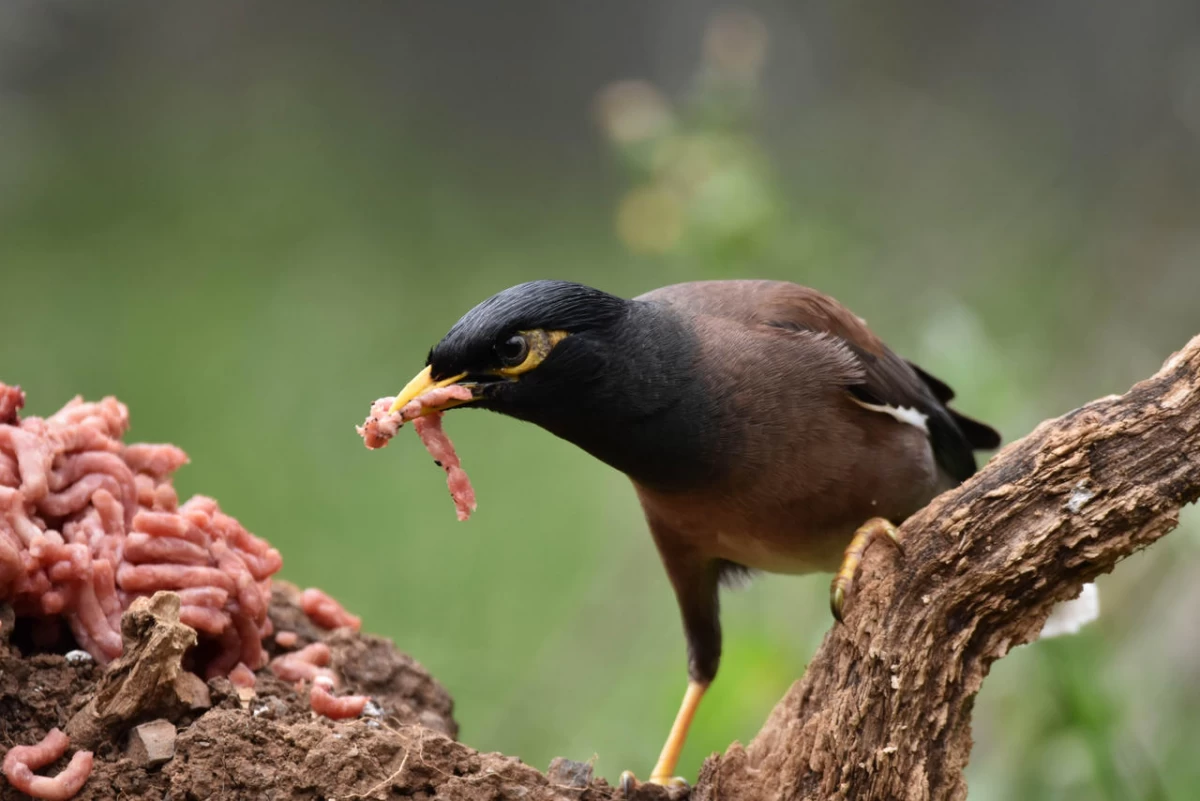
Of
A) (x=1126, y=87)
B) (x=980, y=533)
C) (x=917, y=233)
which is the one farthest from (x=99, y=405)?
(x=1126, y=87)

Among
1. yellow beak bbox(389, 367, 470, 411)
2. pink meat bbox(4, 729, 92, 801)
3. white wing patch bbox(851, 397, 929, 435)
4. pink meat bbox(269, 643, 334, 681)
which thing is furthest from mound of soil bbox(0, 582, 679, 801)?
white wing patch bbox(851, 397, 929, 435)

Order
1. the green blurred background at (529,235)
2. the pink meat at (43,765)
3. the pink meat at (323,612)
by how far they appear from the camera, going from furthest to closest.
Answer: the green blurred background at (529,235), the pink meat at (323,612), the pink meat at (43,765)

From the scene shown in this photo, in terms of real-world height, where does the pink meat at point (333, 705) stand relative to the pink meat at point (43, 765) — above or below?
above

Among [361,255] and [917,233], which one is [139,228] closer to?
[361,255]

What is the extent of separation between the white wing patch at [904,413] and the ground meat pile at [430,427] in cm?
128

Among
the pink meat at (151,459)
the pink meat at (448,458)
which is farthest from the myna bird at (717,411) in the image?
the pink meat at (151,459)

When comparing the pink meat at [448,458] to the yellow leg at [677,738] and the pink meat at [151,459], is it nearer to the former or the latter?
the pink meat at [151,459]

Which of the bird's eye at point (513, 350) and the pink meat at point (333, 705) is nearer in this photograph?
the pink meat at point (333, 705)

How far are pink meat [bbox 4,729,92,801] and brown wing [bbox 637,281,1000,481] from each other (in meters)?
2.08

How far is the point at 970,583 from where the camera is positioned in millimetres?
2902

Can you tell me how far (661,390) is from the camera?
11.1 feet

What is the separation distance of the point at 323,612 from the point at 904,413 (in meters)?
1.89

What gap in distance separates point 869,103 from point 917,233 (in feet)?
3.73

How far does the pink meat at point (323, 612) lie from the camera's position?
359 cm
